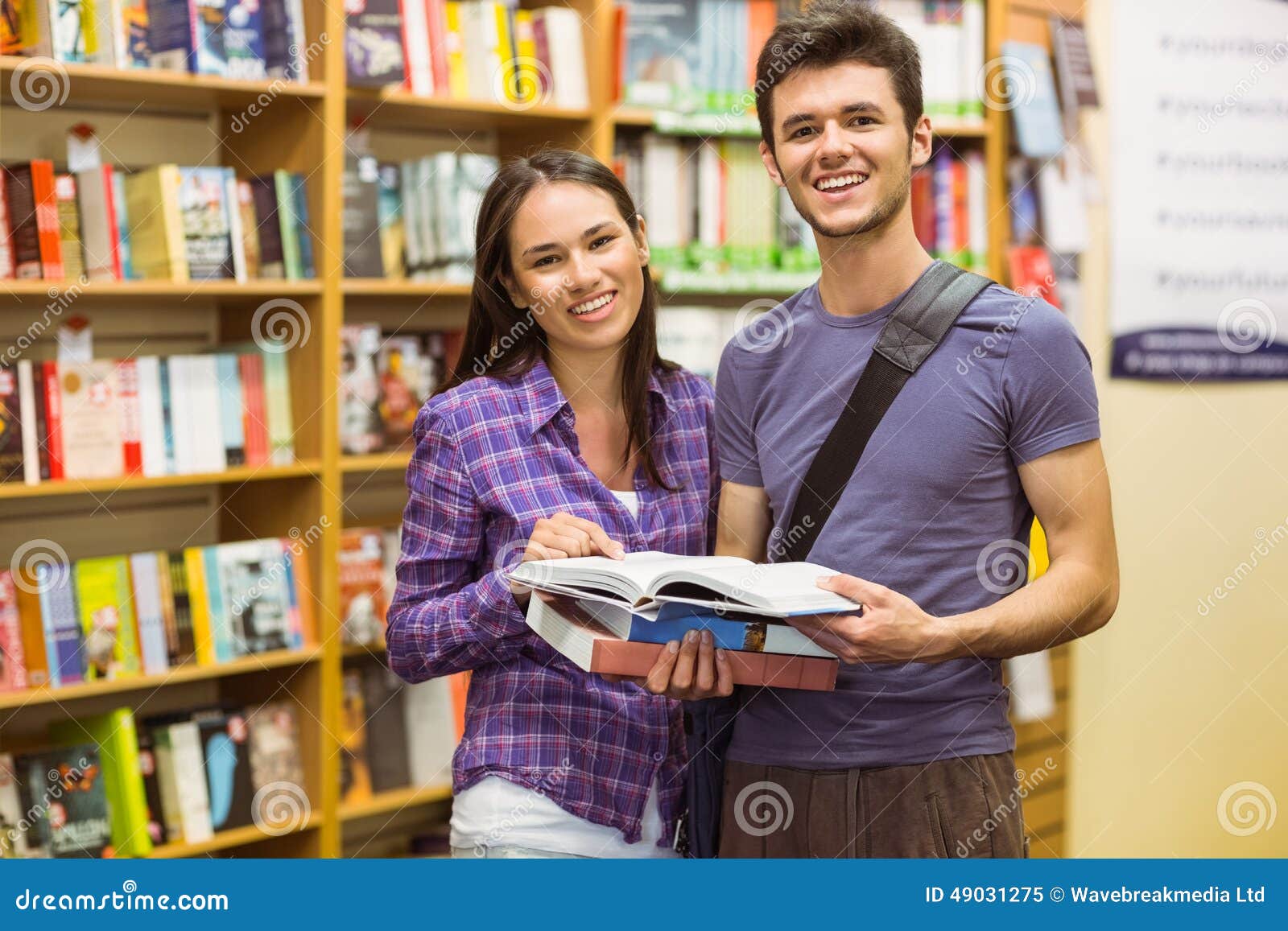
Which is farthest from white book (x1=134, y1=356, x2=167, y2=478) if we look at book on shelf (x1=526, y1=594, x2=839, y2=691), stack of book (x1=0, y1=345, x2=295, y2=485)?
book on shelf (x1=526, y1=594, x2=839, y2=691)

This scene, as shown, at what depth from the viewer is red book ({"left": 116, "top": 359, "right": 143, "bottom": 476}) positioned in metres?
2.77

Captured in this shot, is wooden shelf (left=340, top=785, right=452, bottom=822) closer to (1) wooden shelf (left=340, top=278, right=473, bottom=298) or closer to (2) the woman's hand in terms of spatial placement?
(1) wooden shelf (left=340, top=278, right=473, bottom=298)

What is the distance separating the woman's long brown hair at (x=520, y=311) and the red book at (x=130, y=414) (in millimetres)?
1225

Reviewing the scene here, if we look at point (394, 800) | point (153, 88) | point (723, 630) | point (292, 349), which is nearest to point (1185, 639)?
point (394, 800)

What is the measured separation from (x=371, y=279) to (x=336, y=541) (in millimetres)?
640

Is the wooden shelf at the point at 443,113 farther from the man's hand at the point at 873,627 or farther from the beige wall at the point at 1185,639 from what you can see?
the man's hand at the point at 873,627

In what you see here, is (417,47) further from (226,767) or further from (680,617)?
(680,617)

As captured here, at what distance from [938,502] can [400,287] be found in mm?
1838

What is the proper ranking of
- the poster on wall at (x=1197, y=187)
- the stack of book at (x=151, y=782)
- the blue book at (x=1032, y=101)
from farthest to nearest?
the poster on wall at (x=1197, y=187) → the blue book at (x=1032, y=101) → the stack of book at (x=151, y=782)

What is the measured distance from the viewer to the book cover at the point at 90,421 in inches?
106

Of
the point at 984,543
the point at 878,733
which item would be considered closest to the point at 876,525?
the point at 984,543

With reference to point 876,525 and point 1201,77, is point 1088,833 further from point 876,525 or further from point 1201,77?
point 876,525

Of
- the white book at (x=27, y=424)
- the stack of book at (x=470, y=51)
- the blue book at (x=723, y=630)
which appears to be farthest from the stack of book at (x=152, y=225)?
the blue book at (x=723, y=630)
